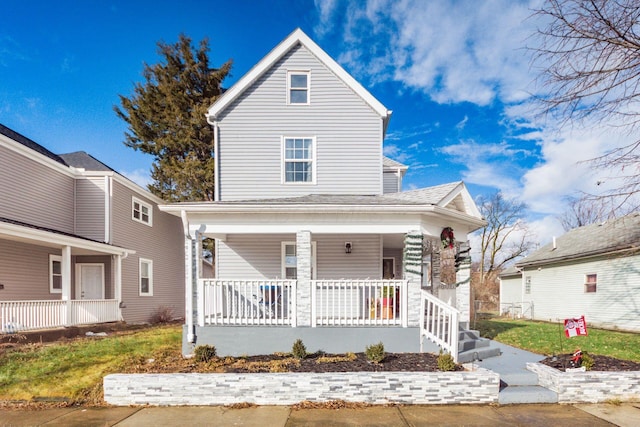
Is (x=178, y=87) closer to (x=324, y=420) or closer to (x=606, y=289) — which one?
(x=324, y=420)

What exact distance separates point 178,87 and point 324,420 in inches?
806

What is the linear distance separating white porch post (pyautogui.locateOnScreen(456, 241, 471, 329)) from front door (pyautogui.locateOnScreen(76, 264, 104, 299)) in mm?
12631

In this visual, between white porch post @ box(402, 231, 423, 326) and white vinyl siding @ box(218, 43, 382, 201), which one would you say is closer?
white porch post @ box(402, 231, 423, 326)

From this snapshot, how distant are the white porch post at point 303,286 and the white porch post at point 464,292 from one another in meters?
3.95

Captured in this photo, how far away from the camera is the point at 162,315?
50.3ft

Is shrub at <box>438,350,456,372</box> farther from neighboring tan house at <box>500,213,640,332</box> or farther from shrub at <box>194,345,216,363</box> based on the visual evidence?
neighboring tan house at <box>500,213,640,332</box>

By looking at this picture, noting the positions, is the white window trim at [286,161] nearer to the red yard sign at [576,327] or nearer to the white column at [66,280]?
the red yard sign at [576,327]

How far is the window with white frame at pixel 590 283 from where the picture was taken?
15.1m

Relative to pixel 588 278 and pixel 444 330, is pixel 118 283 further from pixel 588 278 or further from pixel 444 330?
pixel 588 278

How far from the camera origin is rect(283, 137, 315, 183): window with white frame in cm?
1047

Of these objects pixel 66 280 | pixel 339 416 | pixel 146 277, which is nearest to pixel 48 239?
pixel 66 280

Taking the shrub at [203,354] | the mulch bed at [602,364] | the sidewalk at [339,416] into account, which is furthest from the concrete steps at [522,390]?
the shrub at [203,354]

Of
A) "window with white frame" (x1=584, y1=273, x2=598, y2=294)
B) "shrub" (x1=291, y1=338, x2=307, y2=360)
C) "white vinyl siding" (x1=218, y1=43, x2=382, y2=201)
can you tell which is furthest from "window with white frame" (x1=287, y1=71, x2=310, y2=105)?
"window with white frame" (x1=584, y1=273, x2=598, y2=294)

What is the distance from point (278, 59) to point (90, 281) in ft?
35.6
